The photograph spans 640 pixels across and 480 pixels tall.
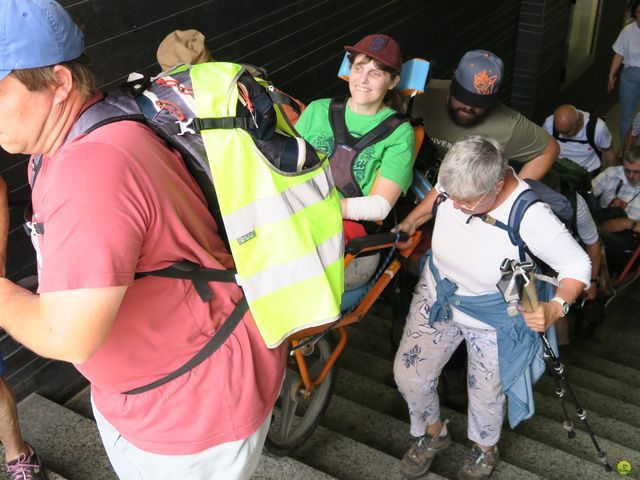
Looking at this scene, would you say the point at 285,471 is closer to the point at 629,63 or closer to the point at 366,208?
the point at 366,208

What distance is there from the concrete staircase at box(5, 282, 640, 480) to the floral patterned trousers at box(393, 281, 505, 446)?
1.03 feet

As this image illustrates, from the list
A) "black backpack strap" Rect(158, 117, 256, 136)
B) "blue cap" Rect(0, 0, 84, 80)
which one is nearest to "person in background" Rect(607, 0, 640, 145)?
"black backpack strap" Rect(158, 117, 256, 136)

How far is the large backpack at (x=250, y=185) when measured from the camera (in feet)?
5.13

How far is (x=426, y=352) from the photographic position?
10.1ft

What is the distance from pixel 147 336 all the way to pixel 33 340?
0.27 meters

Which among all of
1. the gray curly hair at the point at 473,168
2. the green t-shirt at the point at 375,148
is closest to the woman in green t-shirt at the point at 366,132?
the green t-shirt at the point at 375,148

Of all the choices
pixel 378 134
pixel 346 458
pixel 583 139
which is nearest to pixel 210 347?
pixel 378 134

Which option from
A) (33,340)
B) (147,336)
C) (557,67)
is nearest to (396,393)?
(147,336)

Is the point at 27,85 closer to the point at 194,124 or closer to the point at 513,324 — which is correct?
the point at 194,124

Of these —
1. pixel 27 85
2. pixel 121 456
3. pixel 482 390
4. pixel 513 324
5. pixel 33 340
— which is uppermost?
pixel 27 85

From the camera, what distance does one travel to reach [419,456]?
3.26 metres

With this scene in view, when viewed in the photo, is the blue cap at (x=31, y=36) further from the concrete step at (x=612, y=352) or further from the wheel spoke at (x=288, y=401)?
the concrete step at (x=612, y=352)

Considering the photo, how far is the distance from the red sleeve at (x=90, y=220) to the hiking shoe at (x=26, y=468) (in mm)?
1742

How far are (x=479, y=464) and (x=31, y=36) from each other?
269 cm
